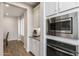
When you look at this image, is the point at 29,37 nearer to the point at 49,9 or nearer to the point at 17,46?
the point at 17,46

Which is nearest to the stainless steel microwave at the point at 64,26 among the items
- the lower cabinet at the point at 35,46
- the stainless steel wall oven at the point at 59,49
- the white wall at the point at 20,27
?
the stainless steel wall oven at the point at 59,49

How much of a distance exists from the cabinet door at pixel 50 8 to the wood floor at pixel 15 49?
624mm

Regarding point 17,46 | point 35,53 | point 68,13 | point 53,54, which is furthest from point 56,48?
point 17,46

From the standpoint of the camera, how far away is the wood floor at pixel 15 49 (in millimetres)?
1214

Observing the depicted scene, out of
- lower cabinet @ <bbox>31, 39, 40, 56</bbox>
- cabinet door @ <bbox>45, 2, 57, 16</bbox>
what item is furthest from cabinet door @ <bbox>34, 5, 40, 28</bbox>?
lower cabinet @ <bbox>31, 39, 40, 56</bbox>

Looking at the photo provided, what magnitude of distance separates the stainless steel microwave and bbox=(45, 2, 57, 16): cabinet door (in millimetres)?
95

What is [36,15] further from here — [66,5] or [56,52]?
[56,52]

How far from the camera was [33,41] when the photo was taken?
4.85 ft

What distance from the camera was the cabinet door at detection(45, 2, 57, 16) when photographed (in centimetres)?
117

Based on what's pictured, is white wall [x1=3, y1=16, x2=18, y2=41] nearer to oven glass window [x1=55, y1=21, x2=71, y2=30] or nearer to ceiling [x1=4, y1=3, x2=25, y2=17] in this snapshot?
ceiling [x1=4, y1=3, x2=25, y2=17]

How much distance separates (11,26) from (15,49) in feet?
1.14

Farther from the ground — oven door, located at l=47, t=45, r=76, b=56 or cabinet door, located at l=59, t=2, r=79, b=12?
cabinet door, located at l=59, t=2, r=79, b=12

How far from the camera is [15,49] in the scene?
50.9 inches

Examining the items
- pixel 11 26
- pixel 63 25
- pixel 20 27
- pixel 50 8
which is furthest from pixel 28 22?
pixel 63 25
